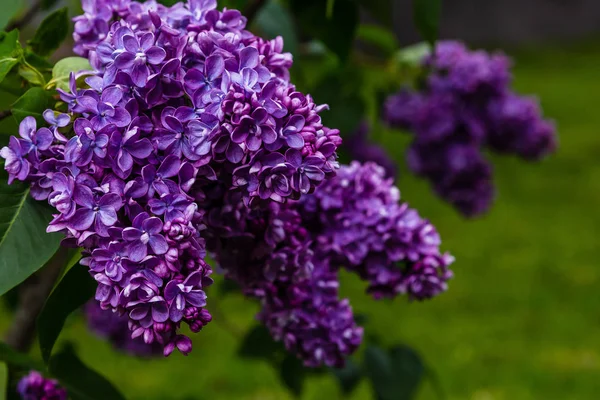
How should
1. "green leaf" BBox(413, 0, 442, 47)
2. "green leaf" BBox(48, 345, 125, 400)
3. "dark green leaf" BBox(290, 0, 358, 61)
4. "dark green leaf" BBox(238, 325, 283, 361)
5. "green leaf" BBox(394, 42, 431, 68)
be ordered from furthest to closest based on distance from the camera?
"green leaf" BBox(394, 42, 431, 68), "dark green leaf" BBox(238, 325, 283, 361), "dark green leaf" BBox(290, 0, 358, 61), "green leaf" BBox(413, 0, 442, 47), "green leaf" BBox(48, 345, 125, 400)

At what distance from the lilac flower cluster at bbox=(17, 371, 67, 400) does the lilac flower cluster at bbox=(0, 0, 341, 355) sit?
362 millimetres

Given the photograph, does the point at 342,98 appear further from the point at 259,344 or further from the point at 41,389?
the point at 41,389

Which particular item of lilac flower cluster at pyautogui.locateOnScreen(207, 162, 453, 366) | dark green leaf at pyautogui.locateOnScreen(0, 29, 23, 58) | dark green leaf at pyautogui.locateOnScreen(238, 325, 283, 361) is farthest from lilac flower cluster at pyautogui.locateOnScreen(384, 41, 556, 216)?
dark green leaf at pyautogui.locateOnScreen(0, 29, 23, 58)

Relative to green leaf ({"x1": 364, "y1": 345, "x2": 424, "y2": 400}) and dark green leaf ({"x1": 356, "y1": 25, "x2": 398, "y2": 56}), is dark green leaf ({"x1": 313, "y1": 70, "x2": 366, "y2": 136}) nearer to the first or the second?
dark green leaf ({"x1": 356, "y1": 25, "x2": 398, "y2": 56})

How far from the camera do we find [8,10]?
3.17 feet

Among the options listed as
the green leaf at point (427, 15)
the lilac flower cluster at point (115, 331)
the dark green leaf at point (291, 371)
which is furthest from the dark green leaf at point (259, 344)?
the green leaf at point (427, 15)

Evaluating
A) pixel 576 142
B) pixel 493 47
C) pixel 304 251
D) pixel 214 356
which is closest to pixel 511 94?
pixel 304 251

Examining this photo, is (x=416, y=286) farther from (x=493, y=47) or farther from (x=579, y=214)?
(x=493, y=47)

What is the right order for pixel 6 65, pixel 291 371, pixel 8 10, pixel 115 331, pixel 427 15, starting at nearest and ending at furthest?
pixel 6 65
pixel 8 10
pixel 427 15
pixel 291 371
pixel 115 331

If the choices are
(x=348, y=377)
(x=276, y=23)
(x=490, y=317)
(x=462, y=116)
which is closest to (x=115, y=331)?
(x=348, y=377)

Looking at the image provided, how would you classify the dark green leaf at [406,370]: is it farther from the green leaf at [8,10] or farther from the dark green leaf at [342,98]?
the green leaf at [8,10]

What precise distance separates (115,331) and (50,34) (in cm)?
118

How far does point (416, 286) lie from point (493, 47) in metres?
11.5

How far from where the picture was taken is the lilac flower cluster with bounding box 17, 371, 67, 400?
3.40 feet
